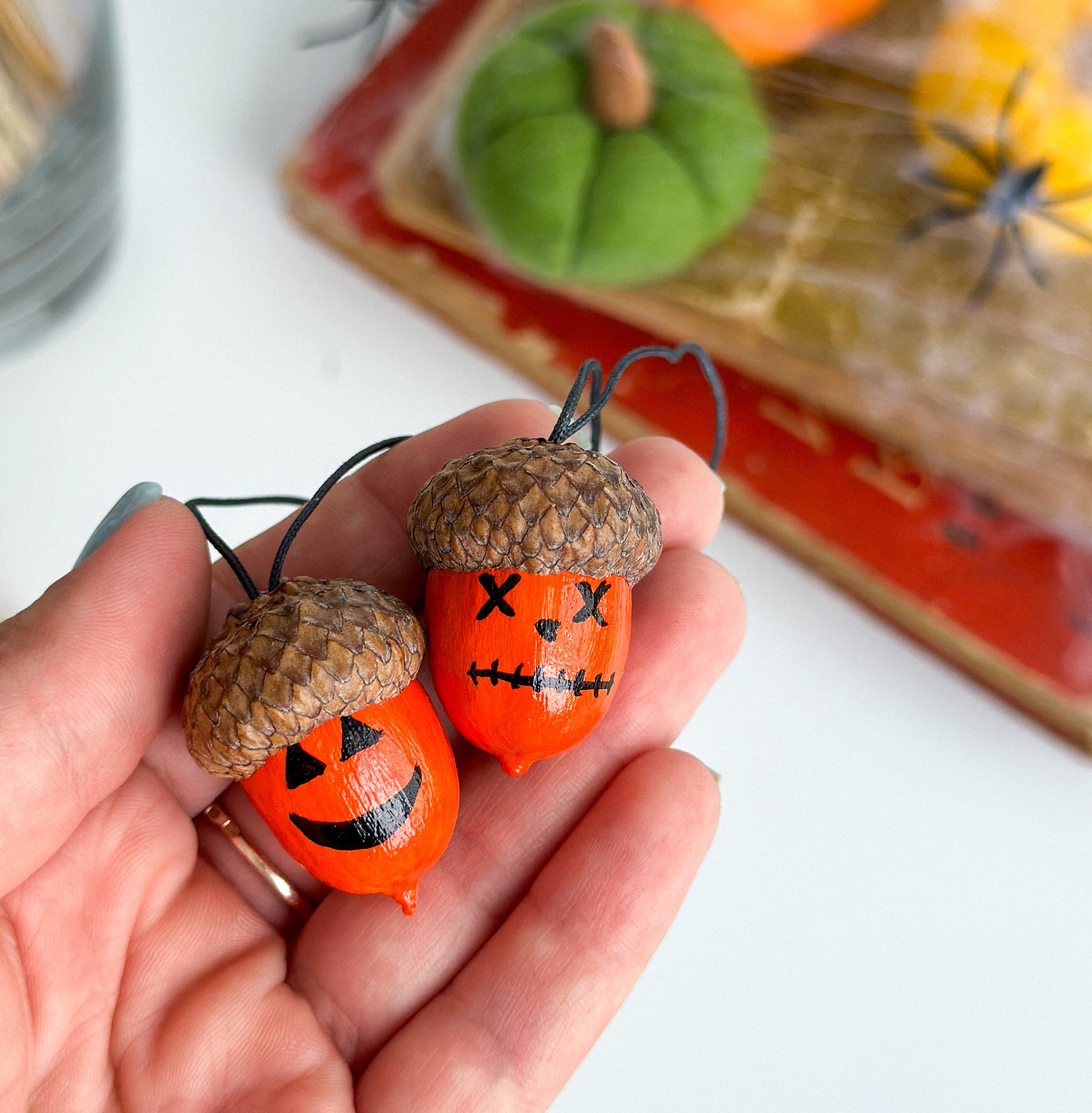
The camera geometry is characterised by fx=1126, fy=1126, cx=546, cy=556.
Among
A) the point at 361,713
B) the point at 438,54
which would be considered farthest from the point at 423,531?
the point at 438,54

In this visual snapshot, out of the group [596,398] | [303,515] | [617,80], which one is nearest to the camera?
[303,515]

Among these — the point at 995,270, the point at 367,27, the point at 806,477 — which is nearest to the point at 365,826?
the point at 806,477

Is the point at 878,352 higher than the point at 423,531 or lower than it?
lower

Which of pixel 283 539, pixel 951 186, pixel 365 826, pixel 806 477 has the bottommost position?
pixel 806 477

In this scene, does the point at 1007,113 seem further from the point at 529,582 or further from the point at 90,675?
the point at 90,675

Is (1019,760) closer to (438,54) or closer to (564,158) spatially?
(564,158)

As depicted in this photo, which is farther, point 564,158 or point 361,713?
→ point 564,158

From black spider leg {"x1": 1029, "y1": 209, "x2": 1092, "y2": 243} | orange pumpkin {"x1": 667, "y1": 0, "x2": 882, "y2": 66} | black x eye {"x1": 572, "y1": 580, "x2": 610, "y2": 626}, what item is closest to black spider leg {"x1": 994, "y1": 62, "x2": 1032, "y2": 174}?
black spider leg {"x1": 1029, "y1": 209, "x2": 1092, "y2": 243}
